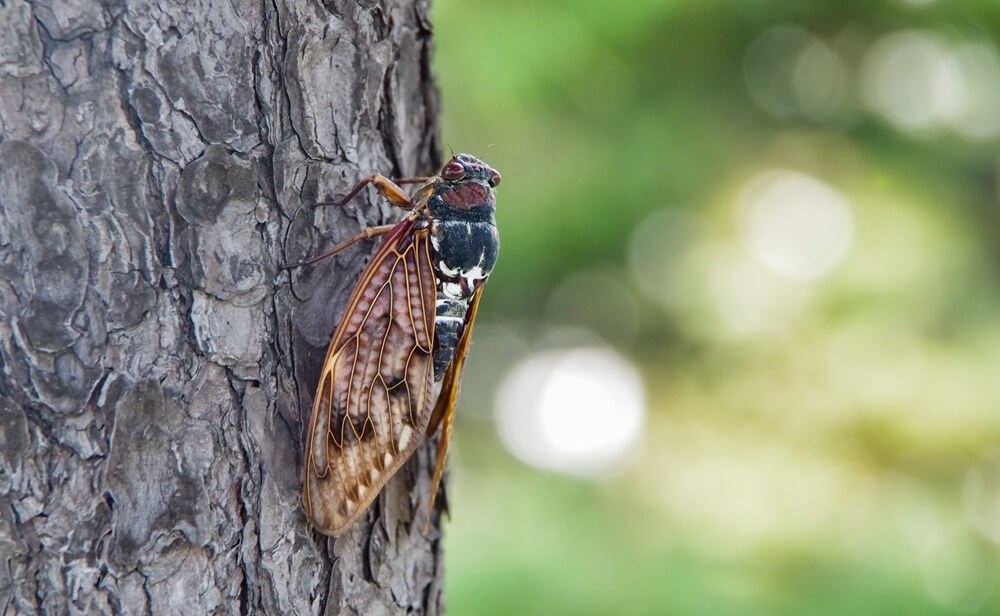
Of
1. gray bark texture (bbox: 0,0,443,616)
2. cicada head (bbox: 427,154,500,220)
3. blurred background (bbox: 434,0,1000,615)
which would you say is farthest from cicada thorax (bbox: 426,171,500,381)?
blurred background (bbox: 434,0,1000,615)

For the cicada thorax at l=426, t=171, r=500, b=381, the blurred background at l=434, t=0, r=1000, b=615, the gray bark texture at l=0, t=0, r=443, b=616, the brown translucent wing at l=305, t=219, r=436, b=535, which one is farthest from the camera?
the blurred background at l=434, t=0, r=1000, b=615

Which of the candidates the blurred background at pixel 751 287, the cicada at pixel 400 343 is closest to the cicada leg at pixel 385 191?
the cicada at pixel 400 343

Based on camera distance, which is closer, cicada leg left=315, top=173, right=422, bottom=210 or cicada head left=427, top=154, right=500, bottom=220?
cicada leg left=315, top=173, right=422, bottom=210

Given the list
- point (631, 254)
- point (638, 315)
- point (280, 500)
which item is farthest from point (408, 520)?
point (638, 315)

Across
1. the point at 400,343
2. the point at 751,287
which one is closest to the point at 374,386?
the point at 400,343

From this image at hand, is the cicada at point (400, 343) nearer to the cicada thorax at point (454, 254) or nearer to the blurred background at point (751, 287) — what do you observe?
the cicada thorax at point (454, 254)

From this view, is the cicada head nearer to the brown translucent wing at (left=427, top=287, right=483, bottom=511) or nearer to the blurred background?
the brown translucent wing at (left=427, top=287, right=483, bottom=511)
